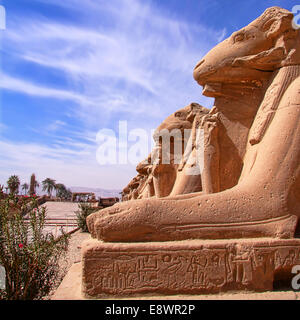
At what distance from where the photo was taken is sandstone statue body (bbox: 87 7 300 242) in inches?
88.0

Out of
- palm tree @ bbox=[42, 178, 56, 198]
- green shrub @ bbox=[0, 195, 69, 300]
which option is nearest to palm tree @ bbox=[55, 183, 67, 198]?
palm tree @ bbox=[42, 178, 56, 198]

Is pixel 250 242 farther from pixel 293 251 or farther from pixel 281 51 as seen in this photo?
pixel 281 51

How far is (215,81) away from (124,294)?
2.21 metres

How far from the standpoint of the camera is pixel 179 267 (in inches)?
83.7

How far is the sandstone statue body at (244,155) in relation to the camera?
88.0 inches

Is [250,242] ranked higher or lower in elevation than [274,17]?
lower

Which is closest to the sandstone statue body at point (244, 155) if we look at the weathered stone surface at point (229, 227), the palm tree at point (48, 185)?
the weathered stone surface at point (229, 227)

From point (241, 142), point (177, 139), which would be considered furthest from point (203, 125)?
point (177, 139)

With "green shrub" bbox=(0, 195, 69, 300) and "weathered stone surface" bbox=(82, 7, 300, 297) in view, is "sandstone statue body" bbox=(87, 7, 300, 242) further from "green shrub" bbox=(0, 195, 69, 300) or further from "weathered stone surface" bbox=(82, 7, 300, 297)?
"green shrub" bbox=(0, 195, 69, 300)

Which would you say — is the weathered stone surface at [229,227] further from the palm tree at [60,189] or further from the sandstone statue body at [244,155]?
the palm tree at [60,189]

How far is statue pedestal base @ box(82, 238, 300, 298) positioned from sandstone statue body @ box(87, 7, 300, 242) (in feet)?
0.32

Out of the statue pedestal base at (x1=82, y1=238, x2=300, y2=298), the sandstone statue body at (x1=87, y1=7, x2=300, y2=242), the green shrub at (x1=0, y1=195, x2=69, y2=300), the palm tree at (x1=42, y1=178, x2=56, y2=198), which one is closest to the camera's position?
the statue pedestal base at (x1=82, y1=238, x2=300, y2=298)

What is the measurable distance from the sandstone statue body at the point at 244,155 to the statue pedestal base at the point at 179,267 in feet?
0.32
